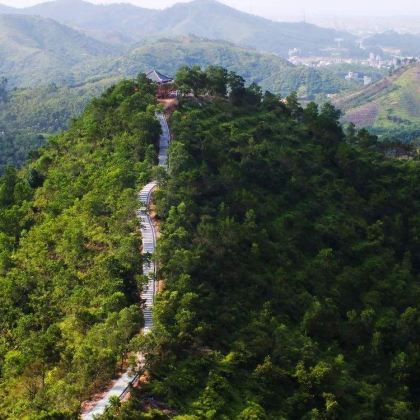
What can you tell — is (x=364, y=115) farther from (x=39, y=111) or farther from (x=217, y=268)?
(x=217, y=268)

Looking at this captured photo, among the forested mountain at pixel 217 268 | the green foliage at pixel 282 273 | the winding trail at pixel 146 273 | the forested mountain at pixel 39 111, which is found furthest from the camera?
the forested mountain at pixel 39 111

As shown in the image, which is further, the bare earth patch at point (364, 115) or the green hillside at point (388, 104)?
the bare earth patch at point (364, 115)

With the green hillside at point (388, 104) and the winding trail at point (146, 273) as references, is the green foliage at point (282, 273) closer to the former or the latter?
the winding trail at point (146, 273)

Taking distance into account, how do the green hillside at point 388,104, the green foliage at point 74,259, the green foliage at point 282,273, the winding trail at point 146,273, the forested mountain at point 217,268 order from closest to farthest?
1. the winding trail at point 146,273
2. the green foliage at point 74,259
3. the forested mountain at point 217,268
4. the green foliage at point 282,273
5. the green hillside at point 388,104

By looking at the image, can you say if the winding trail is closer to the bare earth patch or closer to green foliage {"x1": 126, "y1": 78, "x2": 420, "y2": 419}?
green foliage {"x1": 126, "y1": 78, "x2": 420, "y2": 419}

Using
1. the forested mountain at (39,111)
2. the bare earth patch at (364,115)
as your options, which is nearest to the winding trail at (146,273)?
the forested mountain at (39,111)

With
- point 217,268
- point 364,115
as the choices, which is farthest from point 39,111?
point 217,268

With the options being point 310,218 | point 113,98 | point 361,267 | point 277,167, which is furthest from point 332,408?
point 113,98
